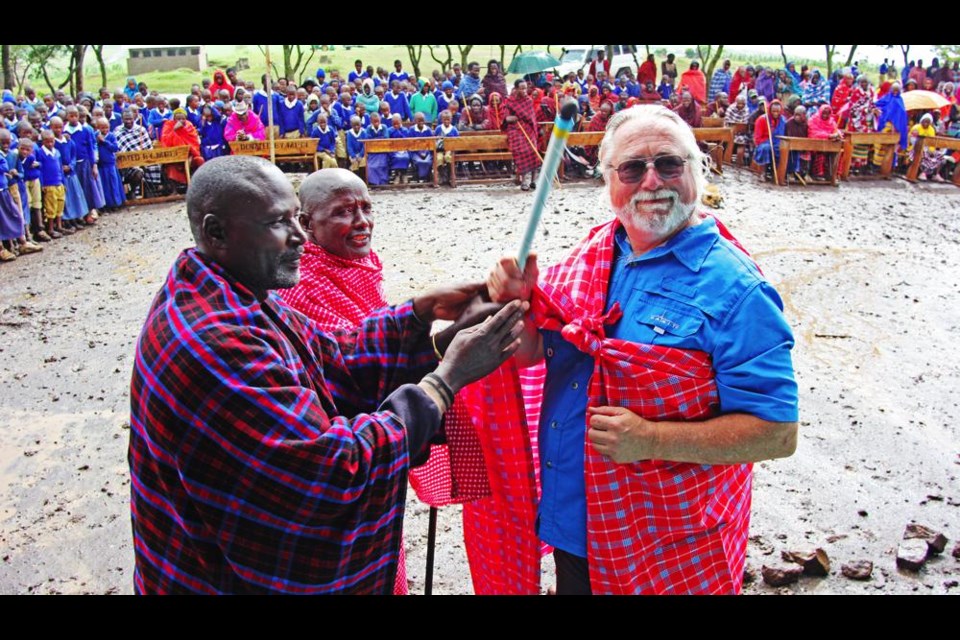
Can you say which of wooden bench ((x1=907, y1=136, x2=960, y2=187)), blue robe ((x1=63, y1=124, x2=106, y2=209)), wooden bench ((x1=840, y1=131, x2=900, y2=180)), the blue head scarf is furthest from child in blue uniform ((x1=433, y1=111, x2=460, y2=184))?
the blue head scarf

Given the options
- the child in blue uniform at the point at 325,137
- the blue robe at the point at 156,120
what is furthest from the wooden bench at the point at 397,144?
the blue robe at the point at 156,120

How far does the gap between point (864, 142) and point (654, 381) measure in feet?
55.0

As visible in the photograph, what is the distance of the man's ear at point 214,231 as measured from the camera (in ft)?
7.46

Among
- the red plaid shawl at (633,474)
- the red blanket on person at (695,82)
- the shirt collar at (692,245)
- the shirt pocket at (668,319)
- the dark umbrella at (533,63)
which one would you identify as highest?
the dark umbrella at (533,63)

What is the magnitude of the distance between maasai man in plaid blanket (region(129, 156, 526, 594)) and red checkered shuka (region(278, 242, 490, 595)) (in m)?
0.65

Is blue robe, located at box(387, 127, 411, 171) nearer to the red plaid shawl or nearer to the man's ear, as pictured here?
the red plaid shawl

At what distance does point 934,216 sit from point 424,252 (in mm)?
9562

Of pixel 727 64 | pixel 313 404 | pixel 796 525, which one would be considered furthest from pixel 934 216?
pixel 313 404

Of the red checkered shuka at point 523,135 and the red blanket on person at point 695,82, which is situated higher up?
the red blanket on person at point 695,82

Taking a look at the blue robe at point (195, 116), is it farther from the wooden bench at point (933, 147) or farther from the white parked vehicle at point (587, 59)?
the white parked vehicle at point (587, 59)

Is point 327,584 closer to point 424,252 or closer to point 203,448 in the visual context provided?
point 203,448

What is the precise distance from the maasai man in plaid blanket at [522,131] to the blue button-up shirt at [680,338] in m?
12.8

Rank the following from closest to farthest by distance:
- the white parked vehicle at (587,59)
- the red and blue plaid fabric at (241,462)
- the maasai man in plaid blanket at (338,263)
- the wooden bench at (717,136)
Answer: the red and blue plaid fabric at (241,462), the maasai man in plaid blanket at (338,263), the wooden bench at (717,136), the white parked vehicle at (587,59)

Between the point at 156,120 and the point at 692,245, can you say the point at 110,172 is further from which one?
the point at 692,245
